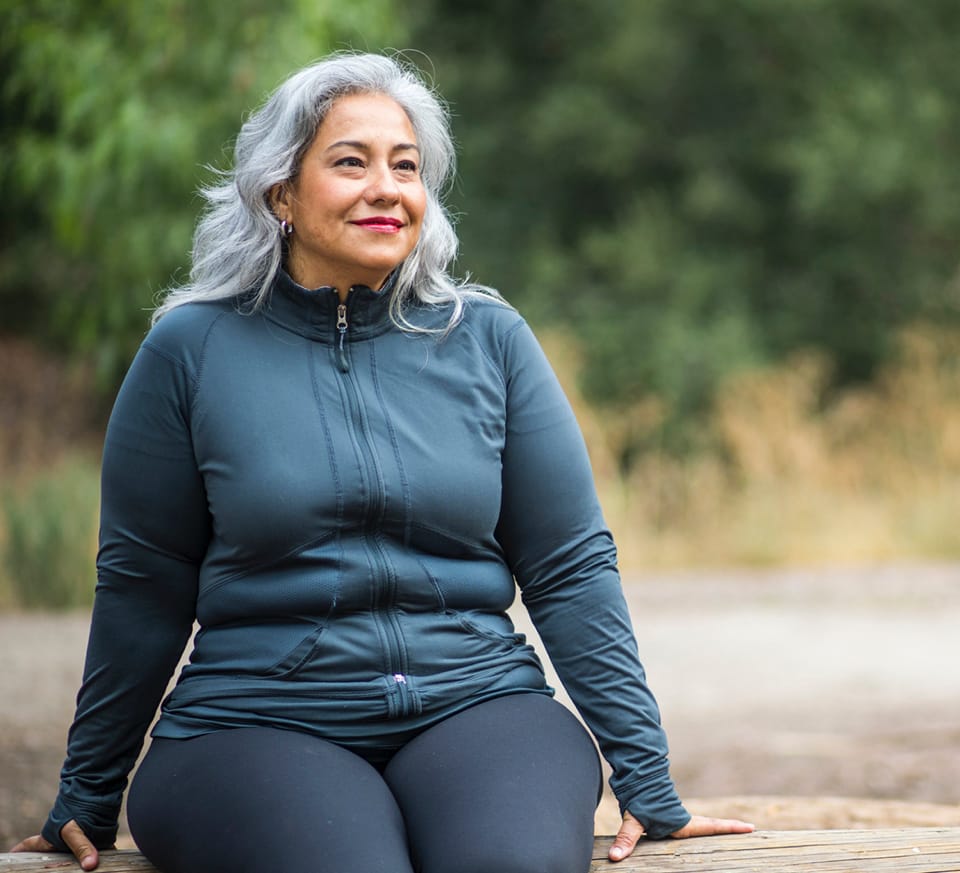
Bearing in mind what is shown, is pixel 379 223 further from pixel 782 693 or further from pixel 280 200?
pixel 782 693

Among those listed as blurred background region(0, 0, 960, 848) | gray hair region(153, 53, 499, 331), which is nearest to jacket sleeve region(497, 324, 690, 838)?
gray hair region(153, 53, 499, 331)

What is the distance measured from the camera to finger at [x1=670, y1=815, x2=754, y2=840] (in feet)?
7.59

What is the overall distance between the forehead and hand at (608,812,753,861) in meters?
1.19

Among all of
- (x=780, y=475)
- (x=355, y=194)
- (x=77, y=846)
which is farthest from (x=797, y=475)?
(x=77, y=846)

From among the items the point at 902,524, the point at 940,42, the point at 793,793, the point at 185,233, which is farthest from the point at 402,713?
the point at 940,42

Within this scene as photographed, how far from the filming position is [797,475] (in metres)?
10.4

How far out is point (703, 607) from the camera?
798cm

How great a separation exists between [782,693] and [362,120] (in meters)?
→ 4.21

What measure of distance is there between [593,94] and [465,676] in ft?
43.1

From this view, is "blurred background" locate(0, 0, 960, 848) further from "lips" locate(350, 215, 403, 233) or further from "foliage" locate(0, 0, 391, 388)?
"lips" locate(350, 215, 403, 233)

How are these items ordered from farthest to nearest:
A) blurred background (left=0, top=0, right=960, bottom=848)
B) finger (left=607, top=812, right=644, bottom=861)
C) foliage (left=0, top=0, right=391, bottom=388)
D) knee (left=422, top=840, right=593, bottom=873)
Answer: foliage (left=0, top=0, right=391, bottom=388), blurred background (left=0, top=0, right=960, bottom=848), finger (left=607, top=812, right=644, bottom=861), knee (left=422, top=840, right=593, bottom=873)

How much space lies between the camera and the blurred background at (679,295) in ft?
20.2

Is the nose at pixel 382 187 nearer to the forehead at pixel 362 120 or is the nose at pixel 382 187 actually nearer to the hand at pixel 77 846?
the forehead at pixel 362 120

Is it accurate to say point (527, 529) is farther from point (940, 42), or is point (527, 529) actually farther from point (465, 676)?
point (940, 42)
